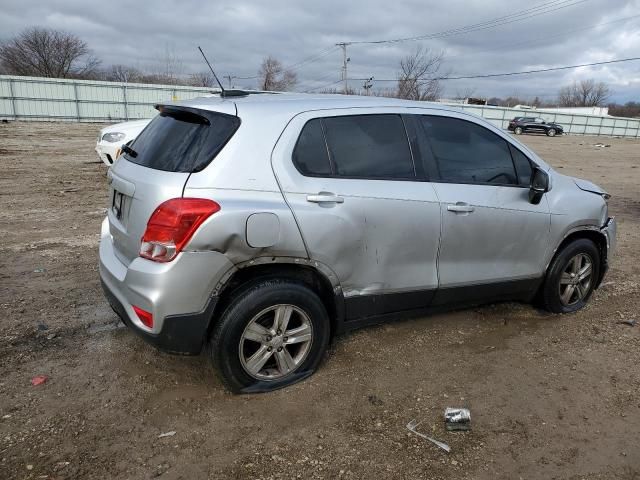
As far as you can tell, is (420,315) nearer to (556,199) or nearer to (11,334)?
(556,199)

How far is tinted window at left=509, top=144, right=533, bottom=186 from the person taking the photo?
3.83 metres

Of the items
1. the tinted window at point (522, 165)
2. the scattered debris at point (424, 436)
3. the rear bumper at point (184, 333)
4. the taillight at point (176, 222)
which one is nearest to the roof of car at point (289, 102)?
the taillight at point (176, 222)

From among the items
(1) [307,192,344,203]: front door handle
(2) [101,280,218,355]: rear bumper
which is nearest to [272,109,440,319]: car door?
(1) [307,192,344,203]: front door handle

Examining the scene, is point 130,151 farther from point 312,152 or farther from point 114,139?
point 114,139

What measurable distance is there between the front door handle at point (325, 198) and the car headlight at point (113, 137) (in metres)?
7.57

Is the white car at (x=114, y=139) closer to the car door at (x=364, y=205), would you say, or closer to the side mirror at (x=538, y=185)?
the car door at (x=364, y=205)

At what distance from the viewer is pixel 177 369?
3.38 metres

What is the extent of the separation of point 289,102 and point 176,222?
3.54 feet

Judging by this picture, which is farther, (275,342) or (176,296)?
(275,342)

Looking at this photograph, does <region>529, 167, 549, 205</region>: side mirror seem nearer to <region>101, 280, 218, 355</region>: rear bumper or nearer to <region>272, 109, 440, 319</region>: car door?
<region>272, 109, 440, 319</region>: car door

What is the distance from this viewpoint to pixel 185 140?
294 cm

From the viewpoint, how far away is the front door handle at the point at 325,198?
291cm

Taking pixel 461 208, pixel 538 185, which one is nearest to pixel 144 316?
pixel 461 208

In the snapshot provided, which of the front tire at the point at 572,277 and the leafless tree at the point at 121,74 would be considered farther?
the leafless tree at the point at 121,74
